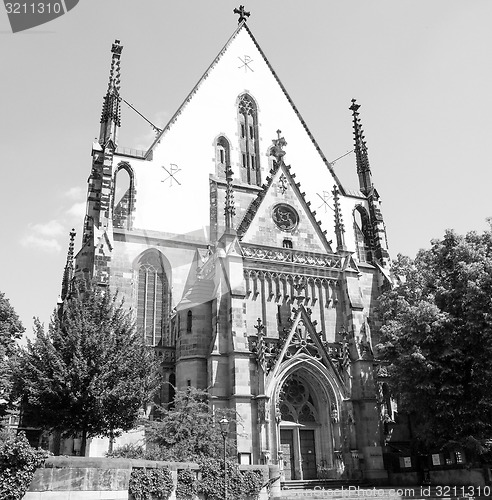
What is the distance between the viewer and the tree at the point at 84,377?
2119 cm

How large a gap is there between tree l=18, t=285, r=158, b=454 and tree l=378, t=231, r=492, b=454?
11.8m

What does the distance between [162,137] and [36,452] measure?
2510 cm

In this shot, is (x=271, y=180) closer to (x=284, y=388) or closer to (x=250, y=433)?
(x=284, y=388)

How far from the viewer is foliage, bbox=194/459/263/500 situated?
18828mm

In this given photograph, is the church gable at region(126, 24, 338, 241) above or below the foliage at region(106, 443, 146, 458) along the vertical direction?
above

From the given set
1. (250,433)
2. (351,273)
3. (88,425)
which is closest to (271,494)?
(250,433)

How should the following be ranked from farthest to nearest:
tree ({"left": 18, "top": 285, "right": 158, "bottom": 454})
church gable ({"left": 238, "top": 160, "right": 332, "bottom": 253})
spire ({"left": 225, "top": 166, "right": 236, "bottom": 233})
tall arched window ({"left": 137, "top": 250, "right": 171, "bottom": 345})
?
church gable ({"left": 238, "top": 160, "right": 332, "bottom": 253}), tall arched window ({"left": 137, "top": 250, "right": 171, "bottom": 345}), spire ({"left": 225, "top": 166, "right": 236, "bottom": 233}), tree ({"left": 18, "top": 285, "right": 158, "bottom": 454})

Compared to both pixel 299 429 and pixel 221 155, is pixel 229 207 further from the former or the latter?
pixel 299 429

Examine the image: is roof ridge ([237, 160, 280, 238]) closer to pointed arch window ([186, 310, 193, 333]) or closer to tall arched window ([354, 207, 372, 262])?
pointed arch window ([186, 310, 193, 333])

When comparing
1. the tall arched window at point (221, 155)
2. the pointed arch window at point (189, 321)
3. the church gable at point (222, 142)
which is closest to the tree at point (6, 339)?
the pointed arch window at point (189, 321)

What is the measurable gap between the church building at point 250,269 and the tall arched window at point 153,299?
0.26 ft

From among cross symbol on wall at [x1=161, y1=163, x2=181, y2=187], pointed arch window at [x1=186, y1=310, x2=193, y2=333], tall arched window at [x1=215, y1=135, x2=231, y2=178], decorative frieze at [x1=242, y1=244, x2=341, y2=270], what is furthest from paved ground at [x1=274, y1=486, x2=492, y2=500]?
tall arched window at [x1=215, y1=135, x2=231, y2=178]

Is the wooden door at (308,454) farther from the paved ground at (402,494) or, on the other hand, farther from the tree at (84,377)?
the tree at (84,377)

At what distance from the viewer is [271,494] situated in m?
21.1
